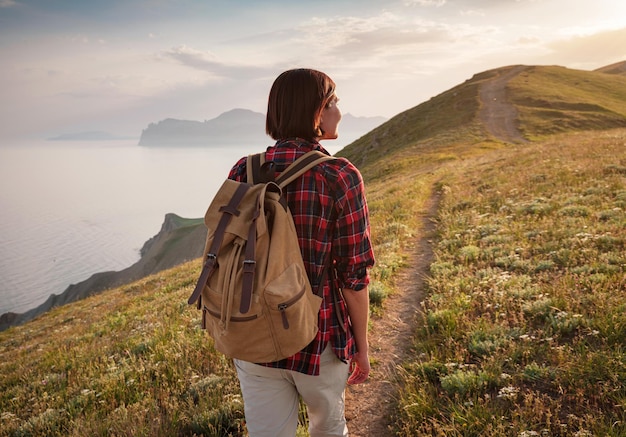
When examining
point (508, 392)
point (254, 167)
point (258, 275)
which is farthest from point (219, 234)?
point (508, 392)

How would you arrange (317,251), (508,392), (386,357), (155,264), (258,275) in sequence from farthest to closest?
1. (155,264)
2. (386,357)
3. (508,392)
4. (317,251)
5. (258,275)

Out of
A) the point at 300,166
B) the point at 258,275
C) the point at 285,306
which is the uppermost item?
the point at 300,166

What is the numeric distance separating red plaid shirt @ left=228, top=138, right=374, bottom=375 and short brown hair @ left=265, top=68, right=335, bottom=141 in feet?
0.27

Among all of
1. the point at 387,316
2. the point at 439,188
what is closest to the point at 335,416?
the point at 387,316

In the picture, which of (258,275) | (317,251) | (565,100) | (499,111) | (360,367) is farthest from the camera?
(565,100)

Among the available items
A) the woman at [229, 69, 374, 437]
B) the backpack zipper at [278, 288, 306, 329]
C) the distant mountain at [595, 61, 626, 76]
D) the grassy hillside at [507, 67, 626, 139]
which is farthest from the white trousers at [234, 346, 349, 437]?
the distant mountain at [595, 61, 626, 76]

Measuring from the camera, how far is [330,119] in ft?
8.05

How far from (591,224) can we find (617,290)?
4.53 m

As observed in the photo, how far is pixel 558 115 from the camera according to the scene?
50750mm

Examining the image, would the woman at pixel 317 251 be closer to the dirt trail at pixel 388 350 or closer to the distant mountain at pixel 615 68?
the dirt trail at pixel 388 350

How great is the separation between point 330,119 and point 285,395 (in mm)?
1795

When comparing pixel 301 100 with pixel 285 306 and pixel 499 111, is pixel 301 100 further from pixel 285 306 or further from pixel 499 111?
pixel 499 111

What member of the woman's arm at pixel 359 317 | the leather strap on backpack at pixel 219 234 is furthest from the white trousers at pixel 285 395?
the leather strap on backpack at pixel 219 234

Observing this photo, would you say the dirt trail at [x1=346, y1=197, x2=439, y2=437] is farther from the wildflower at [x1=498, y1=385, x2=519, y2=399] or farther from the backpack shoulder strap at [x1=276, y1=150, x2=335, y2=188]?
the backpack shoulder strap at [x1=276, y1=150, x2=335, y2=188]
